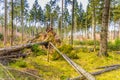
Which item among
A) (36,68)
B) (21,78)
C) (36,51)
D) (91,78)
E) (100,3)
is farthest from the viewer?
(100,3)

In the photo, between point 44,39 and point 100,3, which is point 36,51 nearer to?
point 44,39

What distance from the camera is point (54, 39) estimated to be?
17.0 metres

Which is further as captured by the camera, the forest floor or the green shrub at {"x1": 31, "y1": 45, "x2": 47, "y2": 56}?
the green shrub at {"x1": 31, "y1": 45, "x2": 47, "y2": 56}

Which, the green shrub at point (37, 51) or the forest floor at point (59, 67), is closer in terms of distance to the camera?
the forest floor at point (59, 67)

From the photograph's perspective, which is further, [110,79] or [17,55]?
[17,55]

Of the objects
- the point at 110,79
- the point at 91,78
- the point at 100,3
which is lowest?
the point at 110,79

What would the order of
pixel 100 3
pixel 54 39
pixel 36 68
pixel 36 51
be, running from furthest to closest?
pixel 100 3
pixel 54 39
pixel 36 51
pixel 36 68

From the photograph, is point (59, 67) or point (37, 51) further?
point (37, 51)

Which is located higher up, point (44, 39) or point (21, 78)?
point (44, 39)

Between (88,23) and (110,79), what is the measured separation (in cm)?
5990

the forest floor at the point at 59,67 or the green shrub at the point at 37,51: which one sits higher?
A: the green shrub at the point at 37,51

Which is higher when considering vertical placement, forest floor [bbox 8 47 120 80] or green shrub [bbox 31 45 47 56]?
green shrub [bbox 31 45 47 56]

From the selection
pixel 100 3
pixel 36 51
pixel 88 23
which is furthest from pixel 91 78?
pixel 88 23

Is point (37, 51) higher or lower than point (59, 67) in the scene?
higher
